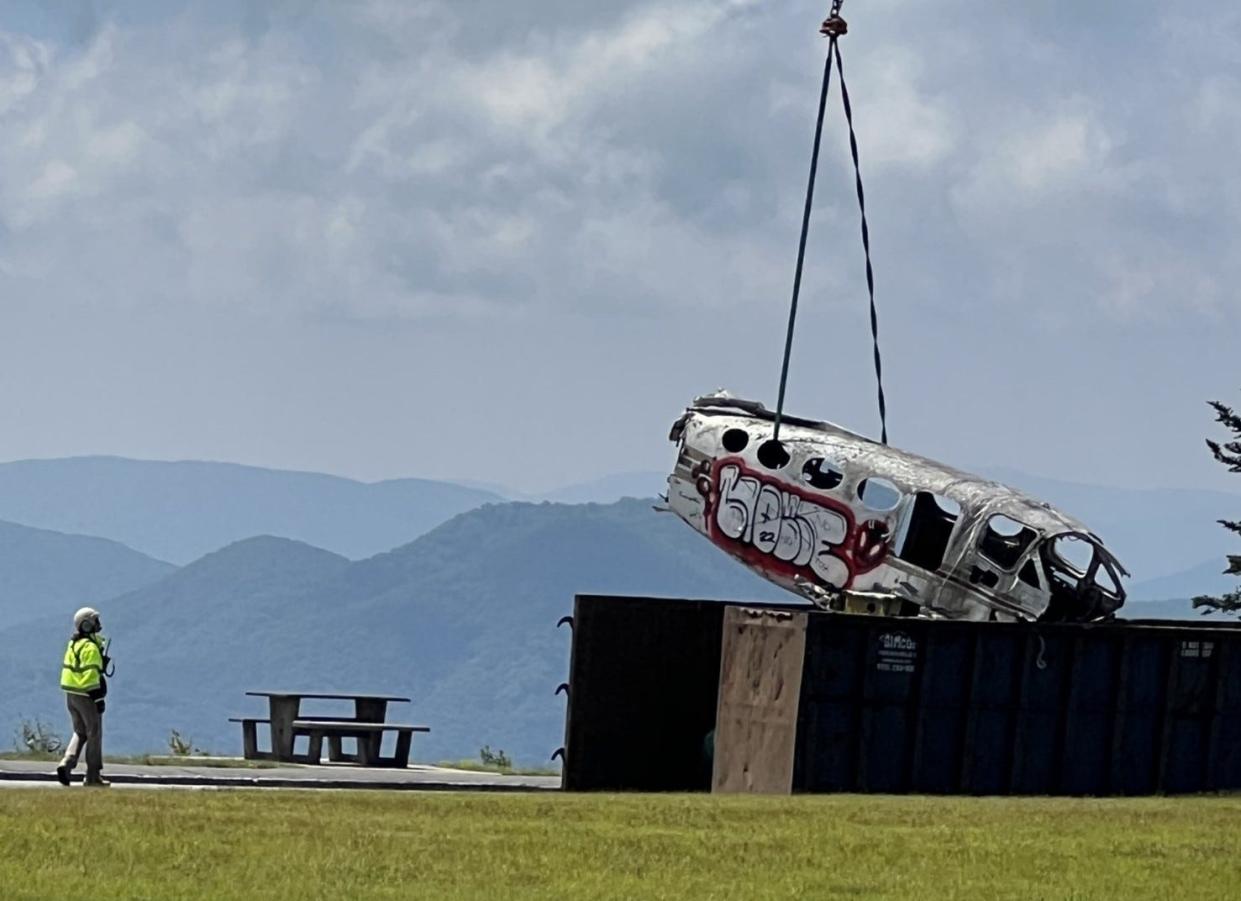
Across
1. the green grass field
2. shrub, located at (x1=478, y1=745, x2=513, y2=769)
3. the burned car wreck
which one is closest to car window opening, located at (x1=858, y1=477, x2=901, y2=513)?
the burned car wreck

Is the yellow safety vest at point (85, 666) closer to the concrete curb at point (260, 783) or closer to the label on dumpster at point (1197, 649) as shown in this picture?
the concrete curb at point (260, 783)

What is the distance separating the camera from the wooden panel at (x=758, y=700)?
1027 inches

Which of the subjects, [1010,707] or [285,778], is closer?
[1010,707]

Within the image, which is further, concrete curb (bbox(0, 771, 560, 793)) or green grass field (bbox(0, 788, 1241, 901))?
concrete curb (bbox(0, 771, 560, 793))

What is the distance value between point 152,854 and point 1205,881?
23.3ft

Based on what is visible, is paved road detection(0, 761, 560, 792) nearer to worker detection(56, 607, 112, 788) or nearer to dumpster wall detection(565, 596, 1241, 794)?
worker detection(56, 607, 112, 788)

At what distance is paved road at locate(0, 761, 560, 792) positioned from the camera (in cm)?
2958

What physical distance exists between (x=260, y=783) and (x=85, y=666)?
3.49m

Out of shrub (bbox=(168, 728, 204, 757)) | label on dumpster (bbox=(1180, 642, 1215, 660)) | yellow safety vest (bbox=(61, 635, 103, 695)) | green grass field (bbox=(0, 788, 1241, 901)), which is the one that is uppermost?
label on dumpster (bbox=(1180, 642, 1215, 660))

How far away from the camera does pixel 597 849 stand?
19.0m

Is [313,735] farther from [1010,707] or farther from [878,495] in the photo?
[1010,707]

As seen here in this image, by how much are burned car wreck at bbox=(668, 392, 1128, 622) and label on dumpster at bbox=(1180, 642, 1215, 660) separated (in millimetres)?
4583

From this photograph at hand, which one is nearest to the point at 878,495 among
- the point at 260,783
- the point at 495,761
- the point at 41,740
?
the point at 260,783

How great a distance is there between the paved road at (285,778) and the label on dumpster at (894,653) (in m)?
5.51
